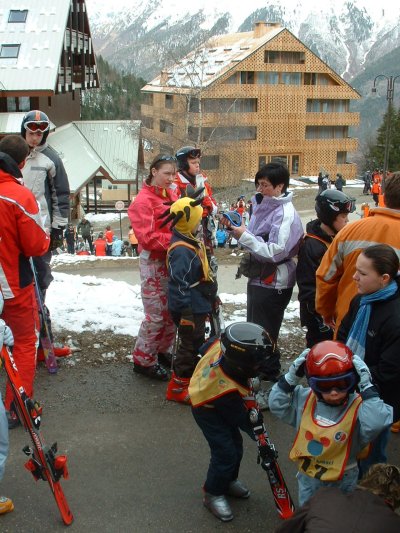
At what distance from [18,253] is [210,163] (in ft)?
123

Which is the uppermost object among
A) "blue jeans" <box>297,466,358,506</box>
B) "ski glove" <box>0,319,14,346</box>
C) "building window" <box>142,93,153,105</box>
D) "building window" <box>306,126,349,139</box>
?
"building window" <box>142,93,153,105</box>

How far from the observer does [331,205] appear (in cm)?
452

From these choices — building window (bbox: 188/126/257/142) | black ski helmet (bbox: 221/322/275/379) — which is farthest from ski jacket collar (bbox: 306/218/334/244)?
building window (bbox: 188/126/257/142)

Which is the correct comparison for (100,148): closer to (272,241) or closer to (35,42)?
(35,42)

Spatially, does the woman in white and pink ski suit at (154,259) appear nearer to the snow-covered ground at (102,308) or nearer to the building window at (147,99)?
the snow-covered ground at (102,308)

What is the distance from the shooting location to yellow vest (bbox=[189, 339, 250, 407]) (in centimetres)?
357

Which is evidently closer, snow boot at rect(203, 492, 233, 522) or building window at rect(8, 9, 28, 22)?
snow boot at rect(203, 492, 233, 522)

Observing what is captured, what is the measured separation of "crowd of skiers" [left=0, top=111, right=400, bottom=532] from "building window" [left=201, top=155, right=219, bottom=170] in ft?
112

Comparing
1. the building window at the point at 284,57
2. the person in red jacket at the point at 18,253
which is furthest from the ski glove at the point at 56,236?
the building window at the point at 284,57

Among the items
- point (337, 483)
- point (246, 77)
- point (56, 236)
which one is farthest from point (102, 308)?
point (246, 77)

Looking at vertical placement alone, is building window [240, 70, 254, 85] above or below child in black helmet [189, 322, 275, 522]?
above

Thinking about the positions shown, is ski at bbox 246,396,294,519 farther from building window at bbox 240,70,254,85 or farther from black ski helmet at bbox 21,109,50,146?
building window at bbox 240,70,254,85

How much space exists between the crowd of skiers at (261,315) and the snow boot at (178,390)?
0.04 ft

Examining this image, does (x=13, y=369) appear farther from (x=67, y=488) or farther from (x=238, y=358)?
(x=238, y=358)
